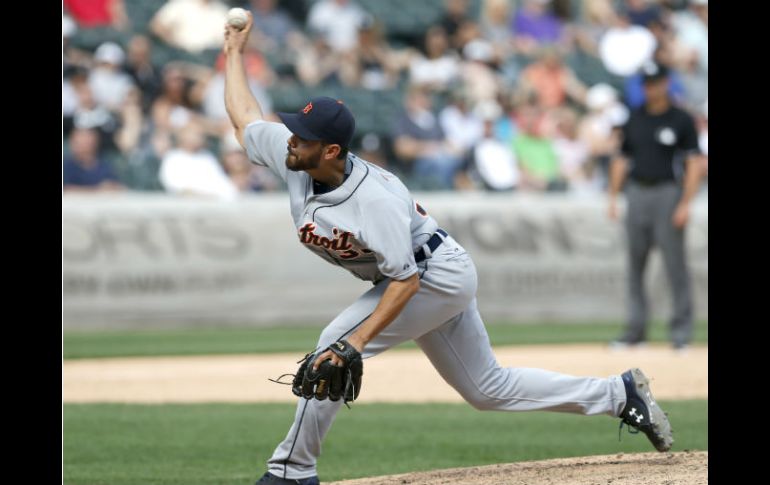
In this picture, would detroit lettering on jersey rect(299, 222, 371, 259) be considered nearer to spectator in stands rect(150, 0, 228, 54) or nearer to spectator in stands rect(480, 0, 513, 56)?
spectator in stands rect(150, 0, 228, 54)

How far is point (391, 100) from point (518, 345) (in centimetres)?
598

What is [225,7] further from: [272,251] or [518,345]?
[518,345]

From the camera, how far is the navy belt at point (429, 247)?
5535mm

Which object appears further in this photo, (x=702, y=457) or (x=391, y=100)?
(x=391, y=100)

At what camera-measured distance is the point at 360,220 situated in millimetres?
5129

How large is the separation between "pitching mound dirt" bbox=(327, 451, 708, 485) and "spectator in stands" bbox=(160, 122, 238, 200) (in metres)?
8.75

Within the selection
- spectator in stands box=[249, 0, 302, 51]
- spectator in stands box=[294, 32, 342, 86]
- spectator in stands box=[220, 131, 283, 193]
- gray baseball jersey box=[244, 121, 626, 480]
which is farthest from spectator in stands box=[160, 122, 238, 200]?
gray baseball jersey box=[244, 121, 626, 480]

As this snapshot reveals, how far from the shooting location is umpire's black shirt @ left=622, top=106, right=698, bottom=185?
1087 centimetres

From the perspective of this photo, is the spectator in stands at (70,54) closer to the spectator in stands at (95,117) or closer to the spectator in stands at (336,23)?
the spectator in stands at (95,117)

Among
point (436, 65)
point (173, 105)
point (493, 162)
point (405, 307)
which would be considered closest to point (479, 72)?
point (436, 65)

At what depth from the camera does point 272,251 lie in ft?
43.7

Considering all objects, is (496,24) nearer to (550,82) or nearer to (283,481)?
(550,82)

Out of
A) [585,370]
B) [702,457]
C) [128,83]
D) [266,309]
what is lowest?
[702,457]
